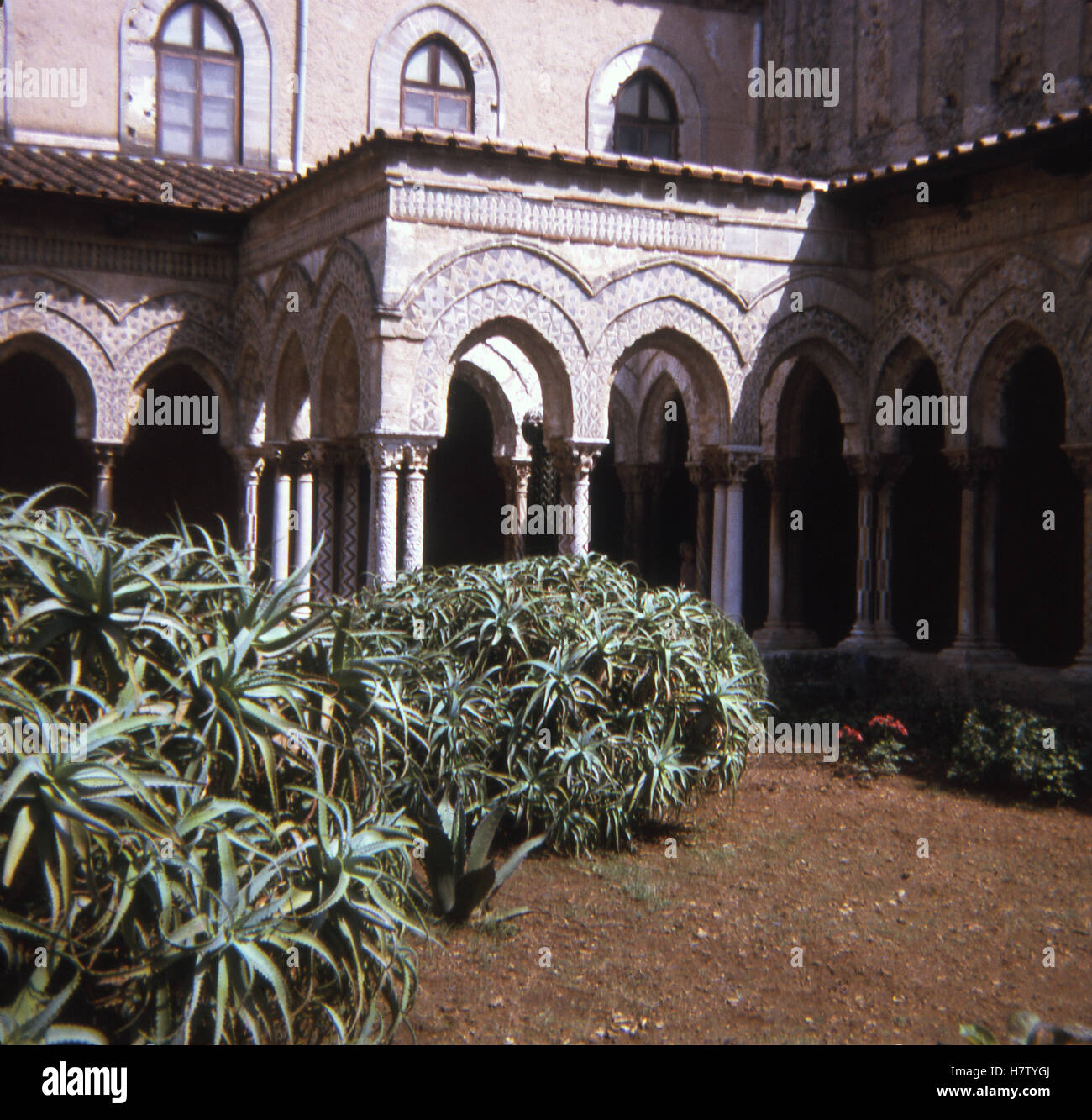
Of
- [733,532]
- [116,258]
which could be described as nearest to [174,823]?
[733,532]

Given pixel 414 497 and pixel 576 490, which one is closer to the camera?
pixel 414 497

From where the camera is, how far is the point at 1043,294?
982cm

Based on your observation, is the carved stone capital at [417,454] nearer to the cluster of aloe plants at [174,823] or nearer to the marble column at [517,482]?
the marble column at [517,482]

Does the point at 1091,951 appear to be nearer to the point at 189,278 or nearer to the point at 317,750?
the point at 317,750

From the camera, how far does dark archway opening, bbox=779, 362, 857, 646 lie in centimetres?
1246

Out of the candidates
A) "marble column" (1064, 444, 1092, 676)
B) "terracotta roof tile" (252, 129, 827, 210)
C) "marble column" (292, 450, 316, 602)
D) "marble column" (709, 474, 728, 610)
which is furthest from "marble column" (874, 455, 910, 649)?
"marble column" (292, 450, 316, 602)

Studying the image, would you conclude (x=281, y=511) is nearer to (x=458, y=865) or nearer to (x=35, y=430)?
(x=35, y=430)

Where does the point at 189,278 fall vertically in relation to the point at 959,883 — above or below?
above

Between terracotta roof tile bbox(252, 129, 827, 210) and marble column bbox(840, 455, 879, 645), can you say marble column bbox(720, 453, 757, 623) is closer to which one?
marble column bbox(840, 455, 879, 645)

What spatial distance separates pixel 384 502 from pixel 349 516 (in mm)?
2096

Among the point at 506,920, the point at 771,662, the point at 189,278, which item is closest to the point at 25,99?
the point at 189,278

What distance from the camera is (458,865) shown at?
597cm

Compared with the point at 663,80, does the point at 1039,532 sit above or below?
below

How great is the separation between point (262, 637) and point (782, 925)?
3.21 metres
